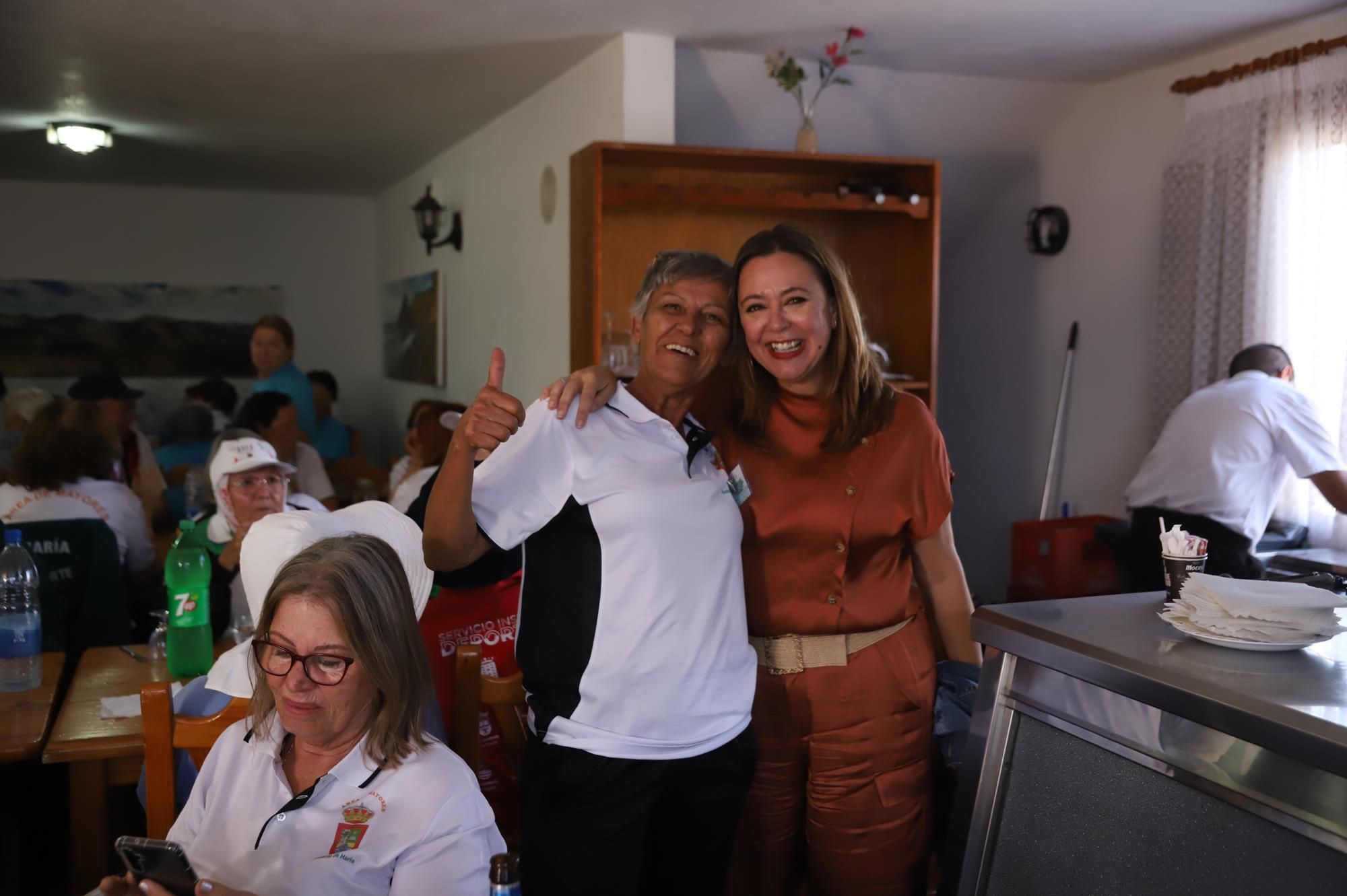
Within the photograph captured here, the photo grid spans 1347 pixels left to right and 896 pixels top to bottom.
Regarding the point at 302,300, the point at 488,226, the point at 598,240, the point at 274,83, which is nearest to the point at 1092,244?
the point at 598,240

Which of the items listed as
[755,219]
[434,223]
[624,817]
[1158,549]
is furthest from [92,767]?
[434,223]

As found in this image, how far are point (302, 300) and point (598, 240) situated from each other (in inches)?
208

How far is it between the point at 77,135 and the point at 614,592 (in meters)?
5.16

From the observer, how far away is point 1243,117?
13.6ft

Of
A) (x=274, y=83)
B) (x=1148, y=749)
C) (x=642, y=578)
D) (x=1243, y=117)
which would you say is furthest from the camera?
(x=274, y=83)

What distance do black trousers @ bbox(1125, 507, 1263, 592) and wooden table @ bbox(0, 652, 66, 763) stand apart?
3.23 meters

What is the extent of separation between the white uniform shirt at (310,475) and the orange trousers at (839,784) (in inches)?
118

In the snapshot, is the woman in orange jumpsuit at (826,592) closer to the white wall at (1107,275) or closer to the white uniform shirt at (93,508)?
the white uniform shirt at (93,508)

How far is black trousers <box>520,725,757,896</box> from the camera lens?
150 cm

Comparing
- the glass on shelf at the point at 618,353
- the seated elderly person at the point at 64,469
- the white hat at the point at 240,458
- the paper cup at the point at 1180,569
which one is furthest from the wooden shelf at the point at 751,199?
the paper cup at the point at 1180,569

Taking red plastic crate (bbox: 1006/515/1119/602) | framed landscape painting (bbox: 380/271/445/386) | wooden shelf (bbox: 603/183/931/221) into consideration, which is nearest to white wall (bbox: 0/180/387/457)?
framed landscape painting (bbox: 380/271/445/386)

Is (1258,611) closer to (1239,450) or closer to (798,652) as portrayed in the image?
(798,652)

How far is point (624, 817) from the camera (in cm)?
150

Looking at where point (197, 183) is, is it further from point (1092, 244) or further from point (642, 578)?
point (642, 578)
